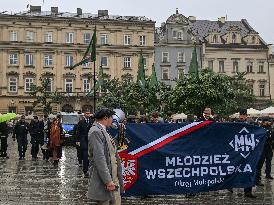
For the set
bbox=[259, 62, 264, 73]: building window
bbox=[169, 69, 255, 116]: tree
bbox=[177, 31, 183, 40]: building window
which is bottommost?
bbox=[169, 69, 255, 116]: tree

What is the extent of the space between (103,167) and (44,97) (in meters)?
63.1

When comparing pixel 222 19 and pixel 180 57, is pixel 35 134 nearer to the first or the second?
pixel 180 57

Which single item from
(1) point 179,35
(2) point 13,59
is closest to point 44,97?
(2) point 13,59

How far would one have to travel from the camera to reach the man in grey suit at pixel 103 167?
6293 mm

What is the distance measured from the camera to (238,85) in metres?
66.4

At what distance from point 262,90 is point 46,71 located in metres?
32.9

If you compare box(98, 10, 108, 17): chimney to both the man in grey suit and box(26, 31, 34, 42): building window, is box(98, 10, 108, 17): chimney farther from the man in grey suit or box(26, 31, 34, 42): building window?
the man in grey suit

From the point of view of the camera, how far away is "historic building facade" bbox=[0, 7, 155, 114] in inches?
2953

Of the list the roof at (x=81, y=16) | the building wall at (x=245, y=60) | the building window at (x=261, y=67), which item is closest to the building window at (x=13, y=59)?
the roof at (x=81, y=16)

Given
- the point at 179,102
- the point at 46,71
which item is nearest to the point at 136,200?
the point at 179,102

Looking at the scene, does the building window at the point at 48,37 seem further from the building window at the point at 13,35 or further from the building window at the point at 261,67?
the building window at the point at 261,67

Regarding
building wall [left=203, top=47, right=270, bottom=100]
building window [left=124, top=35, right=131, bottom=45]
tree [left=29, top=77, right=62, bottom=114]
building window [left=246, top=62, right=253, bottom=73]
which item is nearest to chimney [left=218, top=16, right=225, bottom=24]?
building wall [left=203, top=47, right=270, bottom=100]

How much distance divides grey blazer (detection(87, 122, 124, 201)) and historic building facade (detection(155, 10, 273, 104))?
7329cm

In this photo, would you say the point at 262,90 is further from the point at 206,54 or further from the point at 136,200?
the point at 136,200
